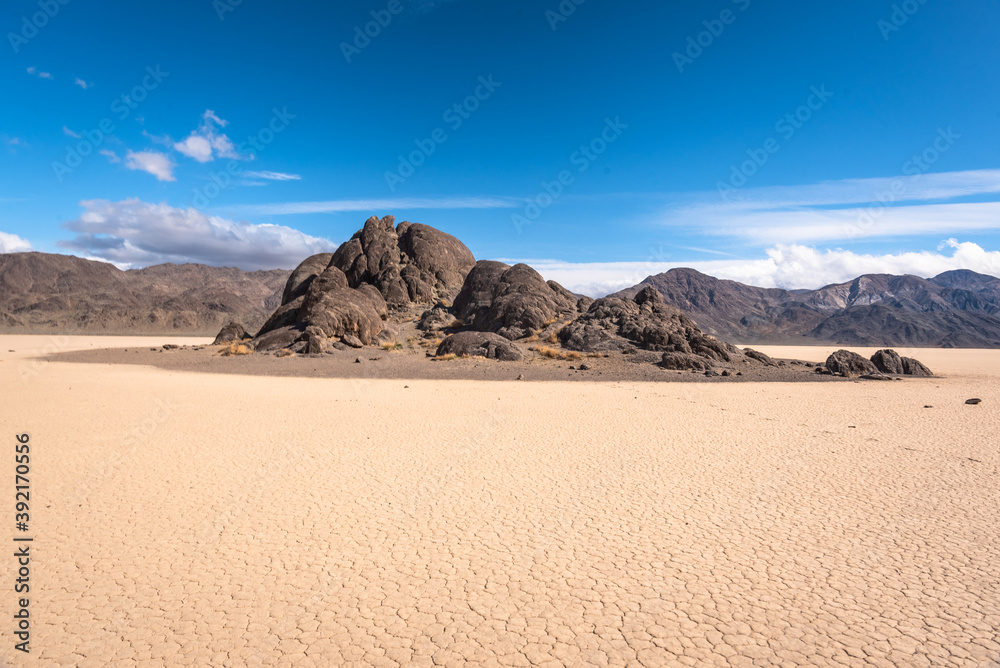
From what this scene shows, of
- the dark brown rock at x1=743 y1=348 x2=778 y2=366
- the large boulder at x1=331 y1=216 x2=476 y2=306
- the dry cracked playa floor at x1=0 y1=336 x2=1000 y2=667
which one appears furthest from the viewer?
the large boulder at x1=331 y1=216 x2=476 y2=306

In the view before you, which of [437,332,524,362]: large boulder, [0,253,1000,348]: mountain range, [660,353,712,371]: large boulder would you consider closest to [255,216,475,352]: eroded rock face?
[437,332,524,362]: large boulder

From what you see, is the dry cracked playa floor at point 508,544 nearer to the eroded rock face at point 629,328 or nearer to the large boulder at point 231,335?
the eroded rock face at point 629,328

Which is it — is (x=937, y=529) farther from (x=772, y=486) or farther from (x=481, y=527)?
(x=481, y=527)

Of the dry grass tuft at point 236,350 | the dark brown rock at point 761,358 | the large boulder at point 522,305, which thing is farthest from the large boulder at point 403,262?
the dark brown rock at point 761,358

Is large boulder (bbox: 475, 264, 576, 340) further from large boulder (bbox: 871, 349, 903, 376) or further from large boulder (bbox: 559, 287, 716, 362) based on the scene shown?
large boulder (bbox: 871, 349, 903, 376)

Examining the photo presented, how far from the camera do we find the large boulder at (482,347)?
73.3 feet

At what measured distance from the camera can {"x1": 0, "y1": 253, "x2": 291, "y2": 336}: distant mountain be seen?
7712 centimetres

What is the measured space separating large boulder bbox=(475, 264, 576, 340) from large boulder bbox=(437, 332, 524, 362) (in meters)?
2.39

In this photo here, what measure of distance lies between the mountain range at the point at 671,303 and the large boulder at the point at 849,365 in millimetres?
47683

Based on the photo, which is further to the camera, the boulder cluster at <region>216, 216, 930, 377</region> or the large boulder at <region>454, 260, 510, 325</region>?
the large boulder at <region>454, 260, 510, 325</region>

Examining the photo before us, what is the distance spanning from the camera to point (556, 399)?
44.3 feet

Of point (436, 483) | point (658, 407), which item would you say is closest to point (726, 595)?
point (436, 483)

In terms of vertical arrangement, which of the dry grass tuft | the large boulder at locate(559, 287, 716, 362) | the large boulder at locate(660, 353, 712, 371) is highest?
the large boulder at locate(559, 287, 716, 362)

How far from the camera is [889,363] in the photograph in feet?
69.5
